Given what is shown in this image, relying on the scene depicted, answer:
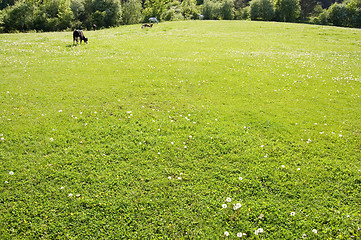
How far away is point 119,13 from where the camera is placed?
6881 cm

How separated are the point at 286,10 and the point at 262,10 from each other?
32.6ft

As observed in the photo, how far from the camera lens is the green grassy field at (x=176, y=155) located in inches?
238

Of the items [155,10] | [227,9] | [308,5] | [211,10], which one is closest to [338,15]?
[227,9]

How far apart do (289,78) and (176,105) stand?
11.1 m

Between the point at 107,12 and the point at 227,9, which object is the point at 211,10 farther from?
the point at 107,12

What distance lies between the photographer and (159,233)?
19.0 ft

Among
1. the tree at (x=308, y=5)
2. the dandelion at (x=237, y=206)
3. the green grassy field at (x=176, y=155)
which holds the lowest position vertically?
the dandelion at (x=237, y=206)

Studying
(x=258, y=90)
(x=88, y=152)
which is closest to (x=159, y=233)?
(x=88, y=152)

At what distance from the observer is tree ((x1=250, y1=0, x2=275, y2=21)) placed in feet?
283

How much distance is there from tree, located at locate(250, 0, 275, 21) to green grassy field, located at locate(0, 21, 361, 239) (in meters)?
82.6

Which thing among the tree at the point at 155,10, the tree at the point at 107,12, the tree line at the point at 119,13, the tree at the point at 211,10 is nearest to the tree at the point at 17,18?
the tree line at the point at 119,13

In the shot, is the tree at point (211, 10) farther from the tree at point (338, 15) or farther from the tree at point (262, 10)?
the tree at point (338, 15)

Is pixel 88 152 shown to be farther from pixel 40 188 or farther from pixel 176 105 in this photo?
pixel 176 105

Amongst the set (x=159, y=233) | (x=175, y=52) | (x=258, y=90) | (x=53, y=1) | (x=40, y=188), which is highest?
(x=53, y=1)
